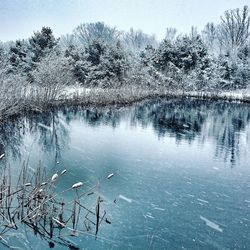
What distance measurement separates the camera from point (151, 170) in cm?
1044

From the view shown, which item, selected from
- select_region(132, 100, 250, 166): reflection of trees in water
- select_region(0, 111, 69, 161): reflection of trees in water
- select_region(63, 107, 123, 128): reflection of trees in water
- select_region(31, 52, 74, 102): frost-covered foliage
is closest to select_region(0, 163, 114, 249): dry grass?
select_region(0, 111, 69, 161): reflection of trees in water

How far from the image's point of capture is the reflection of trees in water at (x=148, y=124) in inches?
524

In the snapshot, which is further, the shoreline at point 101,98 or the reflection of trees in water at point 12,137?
the shoreline at point 101,98

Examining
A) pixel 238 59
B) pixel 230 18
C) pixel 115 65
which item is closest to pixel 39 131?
pixel 115 65

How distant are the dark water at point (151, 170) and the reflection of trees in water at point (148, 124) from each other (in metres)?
0.05

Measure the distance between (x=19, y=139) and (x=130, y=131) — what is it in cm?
549

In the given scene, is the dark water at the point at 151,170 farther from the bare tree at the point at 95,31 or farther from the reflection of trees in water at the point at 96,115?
the bare tree at the point at 95,31

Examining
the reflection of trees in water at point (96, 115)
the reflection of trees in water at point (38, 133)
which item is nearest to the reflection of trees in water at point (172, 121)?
the reflection of trees in water at point (96, 115)

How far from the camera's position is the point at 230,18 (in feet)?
211

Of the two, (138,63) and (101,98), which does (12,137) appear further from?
(138,63)

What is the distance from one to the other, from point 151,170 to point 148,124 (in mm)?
8752

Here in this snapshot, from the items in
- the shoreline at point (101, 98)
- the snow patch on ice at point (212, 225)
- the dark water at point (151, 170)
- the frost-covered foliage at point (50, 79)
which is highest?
the frost-covered foliage at point (50, 79)

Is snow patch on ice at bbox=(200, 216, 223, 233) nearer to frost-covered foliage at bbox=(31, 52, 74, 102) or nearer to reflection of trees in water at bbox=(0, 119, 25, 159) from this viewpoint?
reflection of trees in water at bbox=(0, 119, 25, 159)

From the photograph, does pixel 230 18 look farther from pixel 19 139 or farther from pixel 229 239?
pixel 229 239
